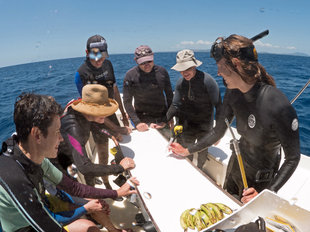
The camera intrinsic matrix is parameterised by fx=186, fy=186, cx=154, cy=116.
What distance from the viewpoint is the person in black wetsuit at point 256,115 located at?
4.58 feet

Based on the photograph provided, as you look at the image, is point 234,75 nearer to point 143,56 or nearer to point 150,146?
point 150,146

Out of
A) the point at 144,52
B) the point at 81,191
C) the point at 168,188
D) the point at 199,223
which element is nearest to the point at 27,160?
the point at 81,191

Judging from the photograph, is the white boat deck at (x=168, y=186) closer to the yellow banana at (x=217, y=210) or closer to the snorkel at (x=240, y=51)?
the yellow banana at (x=217, y=210)

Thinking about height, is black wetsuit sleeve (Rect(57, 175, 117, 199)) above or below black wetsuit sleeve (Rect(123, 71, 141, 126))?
below

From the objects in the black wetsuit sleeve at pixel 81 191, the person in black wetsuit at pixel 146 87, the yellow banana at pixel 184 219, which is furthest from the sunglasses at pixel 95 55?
the yellow banana at pixel 184 219

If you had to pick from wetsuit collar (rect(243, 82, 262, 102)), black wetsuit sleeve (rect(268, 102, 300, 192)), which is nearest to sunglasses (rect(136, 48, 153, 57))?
wetsuit collar (rect(243, 82, 262, 102))

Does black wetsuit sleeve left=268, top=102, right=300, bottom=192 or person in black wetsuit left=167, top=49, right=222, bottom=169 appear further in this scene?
person in black wetsuit left=167, top=49, right=222, bottom=169

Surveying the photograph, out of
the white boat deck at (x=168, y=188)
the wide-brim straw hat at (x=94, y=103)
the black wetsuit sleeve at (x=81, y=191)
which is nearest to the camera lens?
the white boat deck at (x=168, y=188)

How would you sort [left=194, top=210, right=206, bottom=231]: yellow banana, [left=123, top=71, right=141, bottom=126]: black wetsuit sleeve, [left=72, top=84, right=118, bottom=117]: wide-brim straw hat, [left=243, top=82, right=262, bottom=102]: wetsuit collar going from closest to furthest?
1. [left=194, top=210, right=206, bottom=231]: yellow banana
2. [left=243, top=82, right=262, bottom=102]: wetsuit collar
3. [left=72, top=84, right=118, bottom=117]: wide-brim straw hat
4. [left=123, top=71, right=141, bottom=126]: black wetsuit sleeve

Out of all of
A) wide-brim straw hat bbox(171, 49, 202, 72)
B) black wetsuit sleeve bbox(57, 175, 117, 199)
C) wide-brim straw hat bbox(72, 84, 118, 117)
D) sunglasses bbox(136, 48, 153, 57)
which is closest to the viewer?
black wetsuit sleeve bbox(57, 175, 117, 199)

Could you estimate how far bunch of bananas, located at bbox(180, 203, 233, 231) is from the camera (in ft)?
4.40

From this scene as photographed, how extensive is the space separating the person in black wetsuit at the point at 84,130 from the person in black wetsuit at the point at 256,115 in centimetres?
123

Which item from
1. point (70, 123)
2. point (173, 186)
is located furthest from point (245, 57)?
point (70, 123)

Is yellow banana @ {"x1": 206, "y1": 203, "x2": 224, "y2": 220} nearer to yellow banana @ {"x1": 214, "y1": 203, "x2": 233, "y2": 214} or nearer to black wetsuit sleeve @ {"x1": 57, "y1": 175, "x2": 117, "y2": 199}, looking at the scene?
yellow banana @ {"x1": 214, "y1": 203, "x2": 233, "y2": 214}
